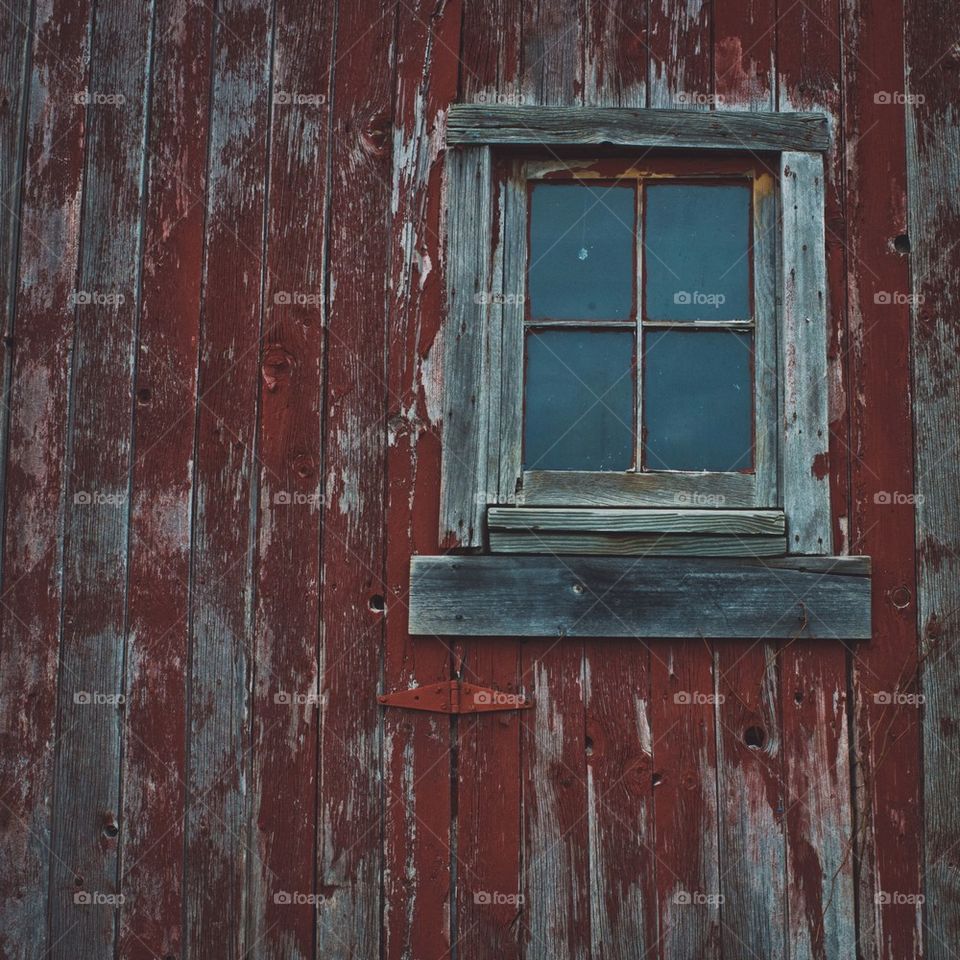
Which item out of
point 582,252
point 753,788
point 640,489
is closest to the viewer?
point 753,788

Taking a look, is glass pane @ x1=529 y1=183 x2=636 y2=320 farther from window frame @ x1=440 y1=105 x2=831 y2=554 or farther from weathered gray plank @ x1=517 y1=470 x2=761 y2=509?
weathered gray plank @ x1=517 y1=470 x2=761 y2=509

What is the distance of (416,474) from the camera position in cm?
245

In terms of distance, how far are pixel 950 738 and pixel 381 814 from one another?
149 centimetres

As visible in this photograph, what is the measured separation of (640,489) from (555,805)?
2.82ft

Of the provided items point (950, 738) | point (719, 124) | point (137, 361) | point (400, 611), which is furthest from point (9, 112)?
point (950, 738)

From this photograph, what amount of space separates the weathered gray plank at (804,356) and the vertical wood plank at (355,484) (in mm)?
1094

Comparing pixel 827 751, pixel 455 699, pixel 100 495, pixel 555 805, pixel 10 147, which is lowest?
pixel 555 805

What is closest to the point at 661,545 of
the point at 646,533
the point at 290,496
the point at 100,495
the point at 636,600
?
the point at 646,533

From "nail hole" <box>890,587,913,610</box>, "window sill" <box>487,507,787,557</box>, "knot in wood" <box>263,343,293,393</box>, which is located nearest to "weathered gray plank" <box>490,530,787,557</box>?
"window sill" <box>487,507,787,557</box>

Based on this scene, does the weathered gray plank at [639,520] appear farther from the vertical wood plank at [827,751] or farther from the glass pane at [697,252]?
the glass pane at [697,252]

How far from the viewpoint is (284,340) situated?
248 centimetres

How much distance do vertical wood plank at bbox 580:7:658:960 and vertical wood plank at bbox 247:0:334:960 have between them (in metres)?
0.73

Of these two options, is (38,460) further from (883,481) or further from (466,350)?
(883,481)

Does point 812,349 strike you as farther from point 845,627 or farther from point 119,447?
point 119,447
